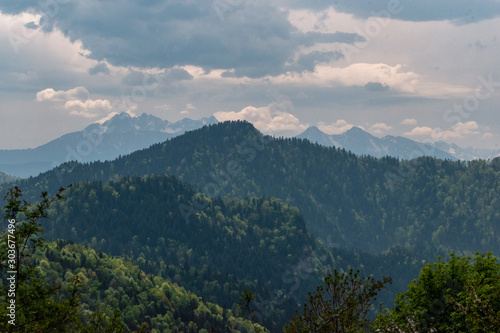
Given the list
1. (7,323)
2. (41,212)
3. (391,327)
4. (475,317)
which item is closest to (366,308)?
(475,317)

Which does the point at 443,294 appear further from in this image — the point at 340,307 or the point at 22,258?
the point at 22,258

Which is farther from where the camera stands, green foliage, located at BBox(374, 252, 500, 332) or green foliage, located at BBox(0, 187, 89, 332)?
green foliage, located at BBox(374, 252, 500, 332)

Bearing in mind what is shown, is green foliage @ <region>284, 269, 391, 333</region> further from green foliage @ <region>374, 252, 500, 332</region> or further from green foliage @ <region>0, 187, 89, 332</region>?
green foliage @ <region>374, 252, 500, 332</region>

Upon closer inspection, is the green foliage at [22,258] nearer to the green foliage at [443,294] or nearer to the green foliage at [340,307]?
the green foliage at [340,307]

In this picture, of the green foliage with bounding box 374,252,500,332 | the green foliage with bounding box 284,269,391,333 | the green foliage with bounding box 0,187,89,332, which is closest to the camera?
the green foliage with bounding box 0,187,89,332

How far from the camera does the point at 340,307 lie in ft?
79.2

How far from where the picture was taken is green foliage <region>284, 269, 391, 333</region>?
79.3 ft

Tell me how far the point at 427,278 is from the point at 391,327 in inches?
982

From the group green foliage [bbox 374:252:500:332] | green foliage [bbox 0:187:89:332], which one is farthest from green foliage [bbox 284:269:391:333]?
green foliage [bbox 374:252:500:332]

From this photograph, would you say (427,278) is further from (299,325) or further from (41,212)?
(41,212)

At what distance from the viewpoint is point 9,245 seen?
76.0 feet

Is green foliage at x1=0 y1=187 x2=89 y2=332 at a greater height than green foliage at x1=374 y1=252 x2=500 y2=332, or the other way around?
green foliage at x1=0 y1=187 x2=89 y2=332

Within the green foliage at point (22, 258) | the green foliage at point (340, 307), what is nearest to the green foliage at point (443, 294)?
the green foliage at point (340, 307)

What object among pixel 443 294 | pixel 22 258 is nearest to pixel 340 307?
pixel 22 258
